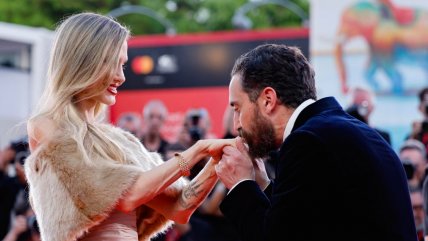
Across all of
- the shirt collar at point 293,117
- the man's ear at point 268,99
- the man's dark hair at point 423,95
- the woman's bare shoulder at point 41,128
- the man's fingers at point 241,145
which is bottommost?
the man's dark hair at point 423,95

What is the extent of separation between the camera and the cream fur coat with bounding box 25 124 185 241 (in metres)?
4.88

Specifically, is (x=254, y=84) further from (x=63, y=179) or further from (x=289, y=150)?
(x=63, y=179)

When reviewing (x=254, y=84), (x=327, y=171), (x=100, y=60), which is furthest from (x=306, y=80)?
(x=100, y=60)

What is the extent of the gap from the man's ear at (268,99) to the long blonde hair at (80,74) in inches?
36.9

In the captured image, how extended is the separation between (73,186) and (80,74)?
54cm

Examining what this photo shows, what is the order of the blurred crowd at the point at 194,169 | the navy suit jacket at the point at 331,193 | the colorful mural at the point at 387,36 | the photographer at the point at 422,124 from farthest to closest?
1. the colorful mural at the point at 387,36
2. the photographer at the point at 422,124
3. the blurred crowd at the point at 194,169
4. the navy suit jacket at the point at 331,193

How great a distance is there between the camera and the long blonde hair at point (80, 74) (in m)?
5.00

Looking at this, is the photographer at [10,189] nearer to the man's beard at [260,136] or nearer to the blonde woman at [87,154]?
the blonde woman at [87,154]

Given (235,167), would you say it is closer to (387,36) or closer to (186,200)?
(186,200)

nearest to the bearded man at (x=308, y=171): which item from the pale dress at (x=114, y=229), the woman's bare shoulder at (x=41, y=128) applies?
the pale dress at (x=114, y=229)

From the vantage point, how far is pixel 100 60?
5016 mm

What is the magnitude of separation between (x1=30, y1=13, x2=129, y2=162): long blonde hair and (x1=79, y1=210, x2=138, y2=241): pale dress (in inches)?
10.9

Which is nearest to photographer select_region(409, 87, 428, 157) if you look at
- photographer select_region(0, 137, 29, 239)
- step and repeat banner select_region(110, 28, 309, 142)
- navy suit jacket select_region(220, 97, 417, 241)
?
step and repeat banner select_region(110, 28, 309, 142)

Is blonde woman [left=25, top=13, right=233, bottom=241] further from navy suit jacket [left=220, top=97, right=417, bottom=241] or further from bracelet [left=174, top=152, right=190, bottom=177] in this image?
navy suit jacket [left=220, top=97, right=417, bottom=241]
